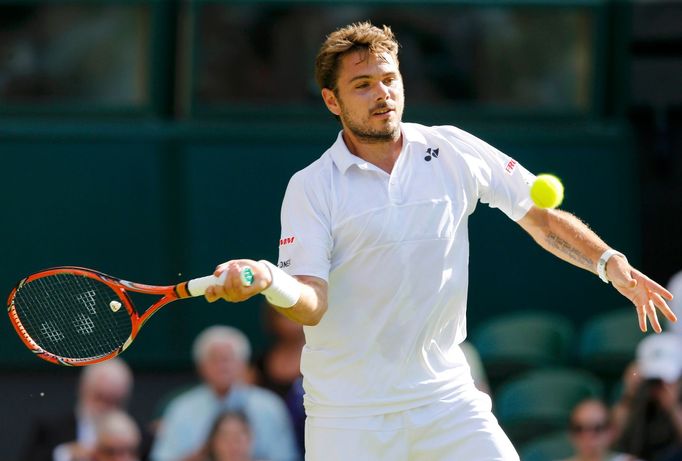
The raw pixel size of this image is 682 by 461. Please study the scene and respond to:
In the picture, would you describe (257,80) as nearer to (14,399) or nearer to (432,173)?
(14,399)

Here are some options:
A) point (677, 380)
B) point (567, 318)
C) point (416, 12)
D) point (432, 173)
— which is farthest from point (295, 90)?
point (432, 173)

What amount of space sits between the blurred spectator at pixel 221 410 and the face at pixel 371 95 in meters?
2.64

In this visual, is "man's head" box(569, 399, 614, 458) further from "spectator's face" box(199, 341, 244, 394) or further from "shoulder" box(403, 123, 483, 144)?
"shoulder" box(403, 123, 483, 144)

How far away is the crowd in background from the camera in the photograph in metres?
7.19

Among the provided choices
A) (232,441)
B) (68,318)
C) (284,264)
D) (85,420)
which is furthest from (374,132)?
(85,420)

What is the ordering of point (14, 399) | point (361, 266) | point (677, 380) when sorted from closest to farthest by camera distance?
point (361, 266) < point (677, 380) < point (14, 399)

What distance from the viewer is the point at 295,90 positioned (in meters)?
8.96

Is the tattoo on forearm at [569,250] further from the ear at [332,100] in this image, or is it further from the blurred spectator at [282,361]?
the blurred spectator at [282,361]

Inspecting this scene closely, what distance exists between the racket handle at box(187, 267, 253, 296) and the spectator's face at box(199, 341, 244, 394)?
2.82 metres

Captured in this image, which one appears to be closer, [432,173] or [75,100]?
[432,173]

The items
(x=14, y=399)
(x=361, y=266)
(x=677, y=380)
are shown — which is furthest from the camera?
(x=14, y=399)

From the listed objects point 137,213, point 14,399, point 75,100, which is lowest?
point 14,399

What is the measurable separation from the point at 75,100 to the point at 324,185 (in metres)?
4.27

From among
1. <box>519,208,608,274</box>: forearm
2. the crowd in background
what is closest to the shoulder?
<box>519,208,608,274</box>: forearm
